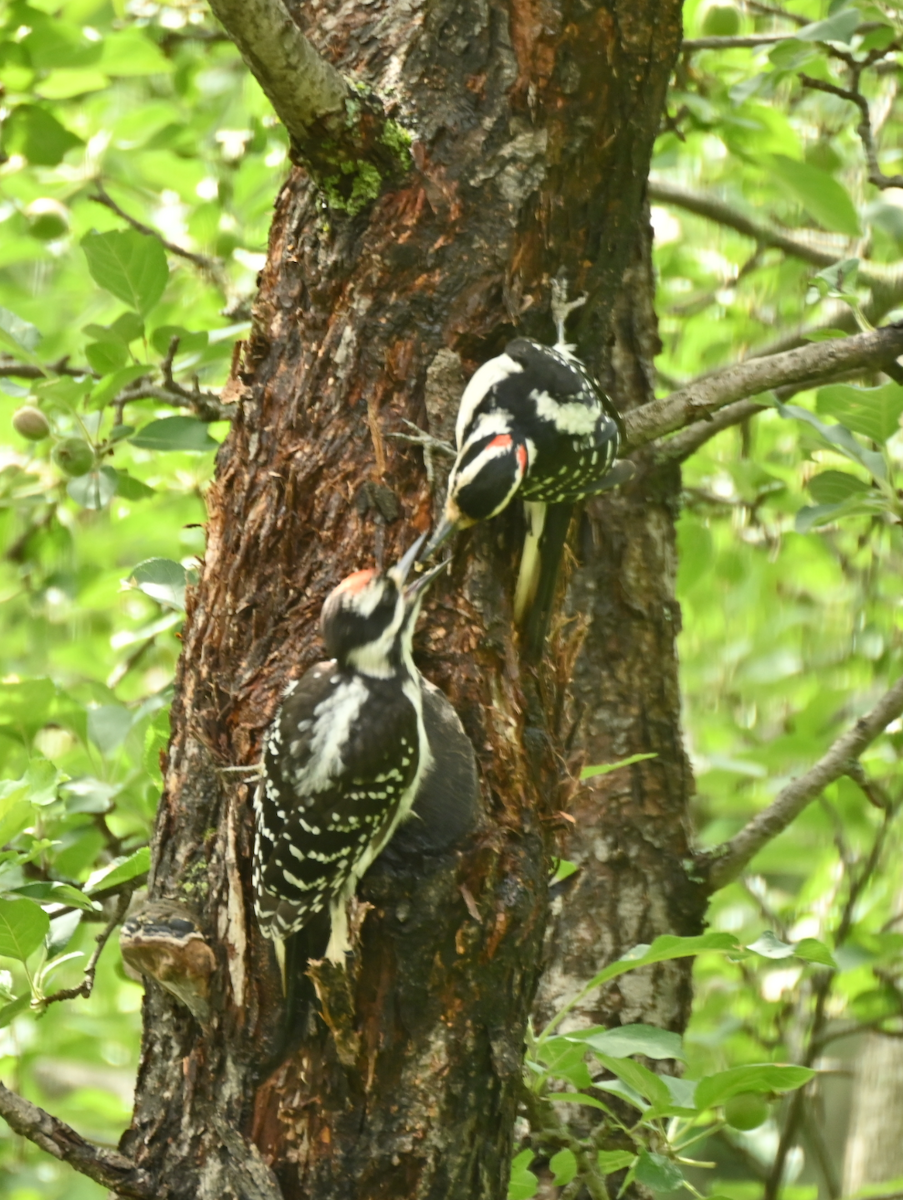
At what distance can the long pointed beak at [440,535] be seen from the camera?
4.94ft

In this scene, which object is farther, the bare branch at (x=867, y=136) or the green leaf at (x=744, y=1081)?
the bare branch at (x=867, y=136)

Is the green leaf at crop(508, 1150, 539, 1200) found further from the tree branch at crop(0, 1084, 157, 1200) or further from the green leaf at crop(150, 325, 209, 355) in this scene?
the green leaf at crop(150, 325, 209, 355)

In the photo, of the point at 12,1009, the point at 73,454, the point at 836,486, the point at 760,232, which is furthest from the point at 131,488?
the point at 760,232

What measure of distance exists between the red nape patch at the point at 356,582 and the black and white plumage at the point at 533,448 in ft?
0.38

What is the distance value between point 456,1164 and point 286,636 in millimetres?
631

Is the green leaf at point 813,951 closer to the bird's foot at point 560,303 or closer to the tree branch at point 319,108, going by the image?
the bird's foot at point 560,303

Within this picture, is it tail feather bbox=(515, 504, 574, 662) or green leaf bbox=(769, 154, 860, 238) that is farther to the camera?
green leaf bbox=(769, 154, 860, 238)

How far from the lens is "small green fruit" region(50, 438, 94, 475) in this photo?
2229 mm

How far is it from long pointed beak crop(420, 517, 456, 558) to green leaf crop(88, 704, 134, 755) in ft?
3.02

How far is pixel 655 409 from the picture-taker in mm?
1887

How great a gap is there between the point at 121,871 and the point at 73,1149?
43cm

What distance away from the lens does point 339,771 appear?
1.44m

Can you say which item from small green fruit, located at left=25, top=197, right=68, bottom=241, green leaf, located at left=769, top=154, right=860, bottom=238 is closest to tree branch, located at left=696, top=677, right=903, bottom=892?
green leaf, located at left=769, top=154, right=860, bottom=238

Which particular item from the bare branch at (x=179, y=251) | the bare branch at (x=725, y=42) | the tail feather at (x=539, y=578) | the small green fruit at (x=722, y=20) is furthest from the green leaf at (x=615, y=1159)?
the small green fruit at (x=722, y=20)
